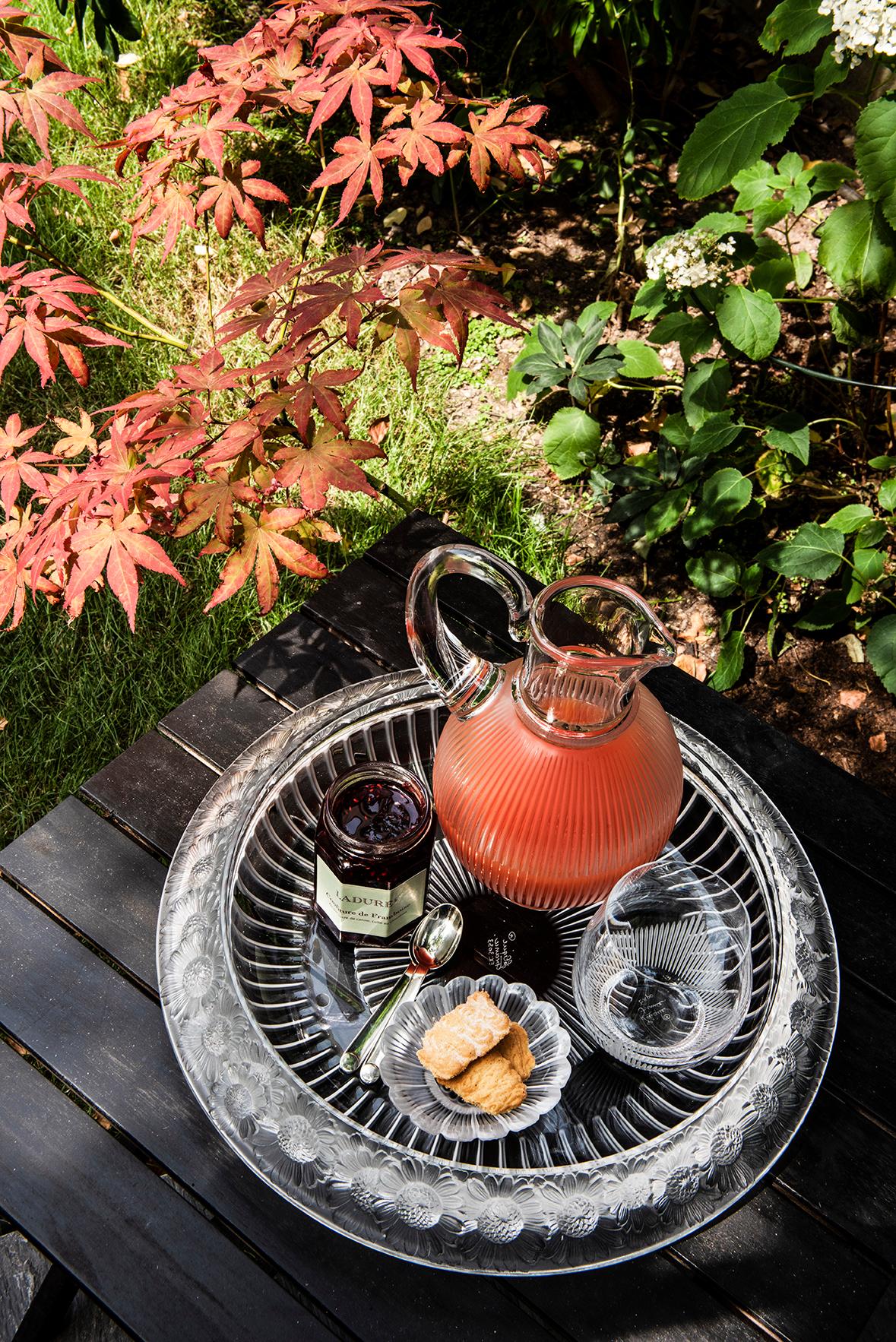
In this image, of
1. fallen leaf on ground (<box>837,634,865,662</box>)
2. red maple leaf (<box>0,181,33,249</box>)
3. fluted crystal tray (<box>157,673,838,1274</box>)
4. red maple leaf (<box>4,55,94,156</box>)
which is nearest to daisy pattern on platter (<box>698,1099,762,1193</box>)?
fluted crystal tray (<box>157,673,838,1274</box>)

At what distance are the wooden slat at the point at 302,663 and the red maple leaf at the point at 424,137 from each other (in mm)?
682

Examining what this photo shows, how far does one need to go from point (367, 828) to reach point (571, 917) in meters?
0.25

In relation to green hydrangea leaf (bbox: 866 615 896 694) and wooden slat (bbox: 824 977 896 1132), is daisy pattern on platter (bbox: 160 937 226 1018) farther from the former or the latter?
green hydrangea leaf (bbox: 866 615 896 694)

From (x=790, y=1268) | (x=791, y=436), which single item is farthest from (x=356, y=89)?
(x=790, y=1268)

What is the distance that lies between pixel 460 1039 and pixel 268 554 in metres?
0.69

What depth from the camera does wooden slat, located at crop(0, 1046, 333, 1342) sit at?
0.79 meters

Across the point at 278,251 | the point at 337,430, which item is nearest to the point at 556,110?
the point at 278,251

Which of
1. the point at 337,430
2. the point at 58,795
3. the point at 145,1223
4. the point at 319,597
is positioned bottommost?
the point at 58,795

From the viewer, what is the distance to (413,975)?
0.93m

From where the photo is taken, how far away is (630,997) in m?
0.89

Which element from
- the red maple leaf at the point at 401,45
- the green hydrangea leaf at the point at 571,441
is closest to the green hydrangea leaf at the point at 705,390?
the green hydrangea leaf at the point at 571,441

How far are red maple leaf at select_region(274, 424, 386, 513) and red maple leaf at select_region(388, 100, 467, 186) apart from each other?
0.45 m

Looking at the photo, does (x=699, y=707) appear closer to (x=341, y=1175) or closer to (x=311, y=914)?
(x=311, y=914)

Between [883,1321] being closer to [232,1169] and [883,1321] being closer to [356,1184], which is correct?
[356,1184]
